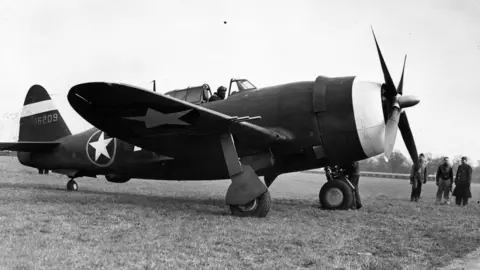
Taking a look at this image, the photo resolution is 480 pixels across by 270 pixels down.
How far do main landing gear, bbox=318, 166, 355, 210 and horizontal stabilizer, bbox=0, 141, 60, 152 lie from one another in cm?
789

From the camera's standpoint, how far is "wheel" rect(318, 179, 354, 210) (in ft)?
27.5

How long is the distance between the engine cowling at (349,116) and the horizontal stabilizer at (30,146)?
804cm

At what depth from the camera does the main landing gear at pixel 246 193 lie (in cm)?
692

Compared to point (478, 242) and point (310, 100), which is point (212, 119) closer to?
point (310, 100)

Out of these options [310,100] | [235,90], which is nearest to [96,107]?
[235,90]

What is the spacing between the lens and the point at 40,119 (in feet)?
41.5

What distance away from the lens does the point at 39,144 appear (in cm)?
1192

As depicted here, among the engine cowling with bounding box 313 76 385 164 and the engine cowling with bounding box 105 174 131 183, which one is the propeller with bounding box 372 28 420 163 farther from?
the engine cowling with bounding box 105 174 131 183

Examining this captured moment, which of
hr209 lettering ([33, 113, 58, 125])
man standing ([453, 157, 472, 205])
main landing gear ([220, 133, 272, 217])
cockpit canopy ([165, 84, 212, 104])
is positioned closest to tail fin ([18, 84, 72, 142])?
hr209 lettering ([33, 113, 58, 125])

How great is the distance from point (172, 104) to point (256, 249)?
3311mm

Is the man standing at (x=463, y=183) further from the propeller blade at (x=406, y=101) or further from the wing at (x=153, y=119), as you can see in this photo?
the wing at (x=153, y=119)

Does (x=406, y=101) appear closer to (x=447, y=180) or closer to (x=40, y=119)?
(x=447, y=180)

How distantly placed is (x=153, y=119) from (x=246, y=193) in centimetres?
217

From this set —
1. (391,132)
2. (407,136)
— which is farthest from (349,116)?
(407,136)
